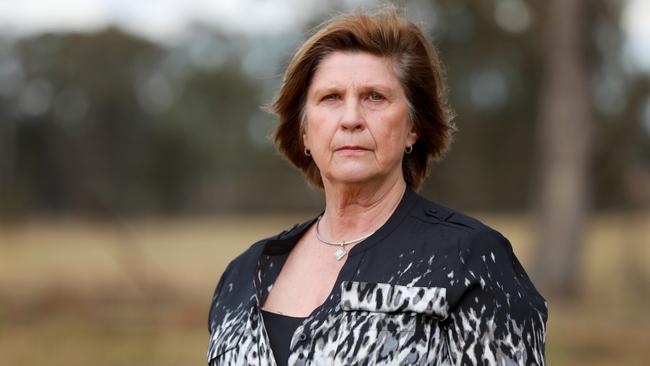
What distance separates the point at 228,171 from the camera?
37.4 meters

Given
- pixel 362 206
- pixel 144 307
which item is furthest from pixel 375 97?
pixel 144 307

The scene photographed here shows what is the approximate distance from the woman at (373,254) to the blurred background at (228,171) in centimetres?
34

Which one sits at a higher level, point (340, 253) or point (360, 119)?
point (360, 119)

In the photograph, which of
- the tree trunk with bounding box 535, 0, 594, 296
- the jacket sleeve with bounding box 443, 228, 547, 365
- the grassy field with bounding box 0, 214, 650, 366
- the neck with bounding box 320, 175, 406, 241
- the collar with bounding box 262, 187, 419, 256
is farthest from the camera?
the tree trunk with bounding box 535, 0, 594, 296

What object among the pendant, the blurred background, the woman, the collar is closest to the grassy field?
the blurred background

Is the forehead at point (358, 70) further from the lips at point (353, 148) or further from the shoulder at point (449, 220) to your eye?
the shoulder at point (449, 220)

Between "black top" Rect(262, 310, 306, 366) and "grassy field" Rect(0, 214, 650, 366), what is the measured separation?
276 inches

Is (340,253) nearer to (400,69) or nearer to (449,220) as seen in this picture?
(449,220)

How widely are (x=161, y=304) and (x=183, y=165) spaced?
23497 millimetres

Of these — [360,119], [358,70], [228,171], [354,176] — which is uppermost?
[358,70]

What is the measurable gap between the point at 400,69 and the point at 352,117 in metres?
0.19

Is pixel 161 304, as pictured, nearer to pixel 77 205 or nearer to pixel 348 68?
Result: pixel 348 68

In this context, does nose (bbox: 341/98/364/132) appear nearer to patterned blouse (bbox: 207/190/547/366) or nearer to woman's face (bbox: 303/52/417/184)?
woman's face (bbox: 303/52/417/184)

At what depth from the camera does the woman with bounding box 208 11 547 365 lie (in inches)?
90.3
